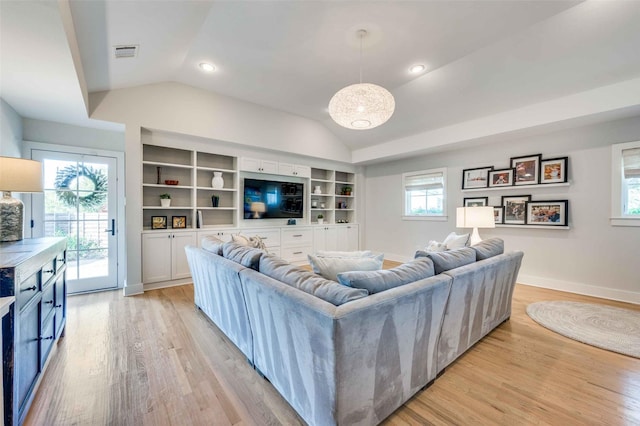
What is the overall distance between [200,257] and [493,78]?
4243 mm

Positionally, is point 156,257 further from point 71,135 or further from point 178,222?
point 71,135

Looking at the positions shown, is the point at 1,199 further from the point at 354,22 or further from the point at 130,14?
the point at 354,22

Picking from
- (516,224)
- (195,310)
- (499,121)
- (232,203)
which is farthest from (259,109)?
(516,224)

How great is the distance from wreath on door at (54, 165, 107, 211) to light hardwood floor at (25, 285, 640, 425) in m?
1.86

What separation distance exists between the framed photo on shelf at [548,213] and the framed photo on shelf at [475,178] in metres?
0.78

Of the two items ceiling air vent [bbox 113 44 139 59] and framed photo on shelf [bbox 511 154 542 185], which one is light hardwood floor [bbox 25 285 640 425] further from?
ceiling air vent [bbox 113 44 139 59]

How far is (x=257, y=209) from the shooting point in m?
5.13

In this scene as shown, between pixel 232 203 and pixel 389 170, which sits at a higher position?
pixel 389 170

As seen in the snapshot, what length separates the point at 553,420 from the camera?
1488mm

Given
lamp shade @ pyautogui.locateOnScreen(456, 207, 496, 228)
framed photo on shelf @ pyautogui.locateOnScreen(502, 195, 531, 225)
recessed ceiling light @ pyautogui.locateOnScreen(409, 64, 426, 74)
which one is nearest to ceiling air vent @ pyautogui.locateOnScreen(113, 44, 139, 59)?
recessed ceiling light @ pyautogui.locateOnScreen(409, 64, 426, 74)

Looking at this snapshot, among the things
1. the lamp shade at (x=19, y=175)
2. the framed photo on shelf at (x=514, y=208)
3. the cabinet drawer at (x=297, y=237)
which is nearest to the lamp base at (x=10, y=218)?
the lamp shade at (x=19, y=175)

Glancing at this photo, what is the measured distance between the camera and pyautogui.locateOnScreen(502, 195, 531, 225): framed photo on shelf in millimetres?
4305

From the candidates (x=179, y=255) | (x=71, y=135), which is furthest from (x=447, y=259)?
(x=71, y=135)

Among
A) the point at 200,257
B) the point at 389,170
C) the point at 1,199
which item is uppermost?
the point at 389,170
